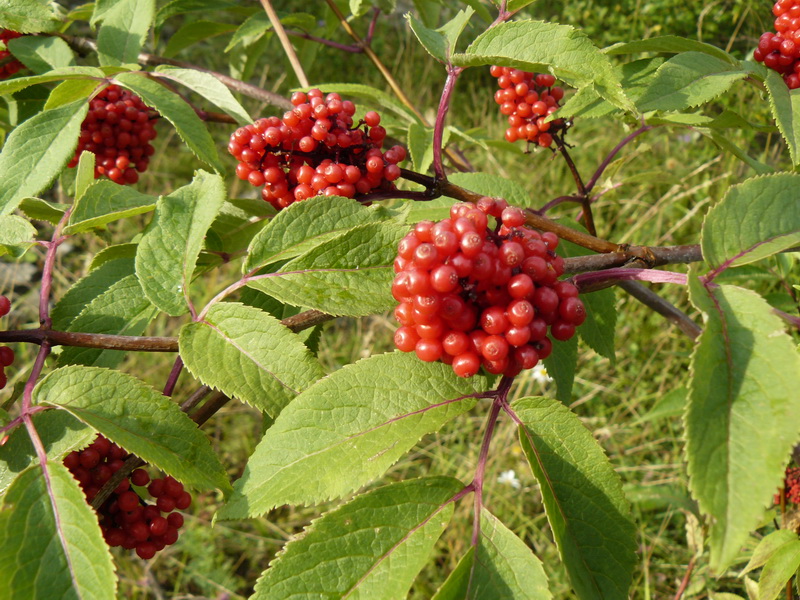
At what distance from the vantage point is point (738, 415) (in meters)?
0.90

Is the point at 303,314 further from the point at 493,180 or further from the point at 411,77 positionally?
the point at 411,77

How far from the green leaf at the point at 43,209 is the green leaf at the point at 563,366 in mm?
1390

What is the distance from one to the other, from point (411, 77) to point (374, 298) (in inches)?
289

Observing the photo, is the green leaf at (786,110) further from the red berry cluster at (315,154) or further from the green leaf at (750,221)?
the red berry cluster at (315,154)

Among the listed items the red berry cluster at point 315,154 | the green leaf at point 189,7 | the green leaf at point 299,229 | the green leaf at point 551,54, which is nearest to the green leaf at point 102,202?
the red berry cluster at point 315,154

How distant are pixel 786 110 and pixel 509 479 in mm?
3490

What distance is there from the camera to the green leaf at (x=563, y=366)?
1.76 m

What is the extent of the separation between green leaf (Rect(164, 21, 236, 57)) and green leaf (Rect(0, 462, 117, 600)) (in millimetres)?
2288

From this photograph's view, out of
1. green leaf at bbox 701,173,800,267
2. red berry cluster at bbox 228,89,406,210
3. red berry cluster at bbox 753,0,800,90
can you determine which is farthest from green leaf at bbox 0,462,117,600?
red berry cluster at bbox 753,0,800,90

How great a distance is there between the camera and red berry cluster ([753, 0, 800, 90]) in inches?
67.0

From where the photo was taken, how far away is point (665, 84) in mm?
1473

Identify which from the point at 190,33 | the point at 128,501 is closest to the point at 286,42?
the point at 190,33

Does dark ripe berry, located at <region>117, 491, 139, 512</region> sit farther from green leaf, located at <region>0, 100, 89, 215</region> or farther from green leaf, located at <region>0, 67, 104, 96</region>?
green leaf, located at <region>0, 67, 104, 96</region>

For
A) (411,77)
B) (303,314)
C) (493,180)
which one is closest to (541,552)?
(493,180)
